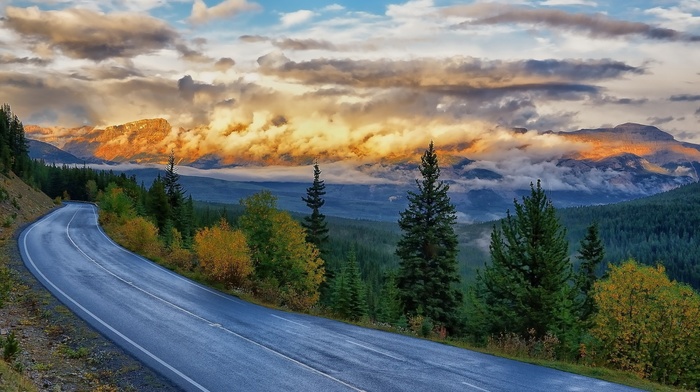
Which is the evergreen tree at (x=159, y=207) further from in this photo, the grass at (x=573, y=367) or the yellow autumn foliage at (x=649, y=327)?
the yellow autumn foliage at (x=649, y=327)

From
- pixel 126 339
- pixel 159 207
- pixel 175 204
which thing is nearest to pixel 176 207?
pixel 175 204

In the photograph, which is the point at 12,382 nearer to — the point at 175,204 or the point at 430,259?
the point at 430,259

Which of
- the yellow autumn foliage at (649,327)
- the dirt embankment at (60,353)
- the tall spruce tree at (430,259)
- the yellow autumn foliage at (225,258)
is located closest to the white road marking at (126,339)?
the dirt embankment at (60,353)

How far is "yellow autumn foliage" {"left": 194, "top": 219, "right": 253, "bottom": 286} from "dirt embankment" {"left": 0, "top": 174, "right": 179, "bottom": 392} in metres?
9.98

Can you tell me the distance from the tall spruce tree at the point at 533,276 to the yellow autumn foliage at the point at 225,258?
17.6 m

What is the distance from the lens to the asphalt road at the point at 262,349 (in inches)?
632

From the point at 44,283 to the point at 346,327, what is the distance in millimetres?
18591

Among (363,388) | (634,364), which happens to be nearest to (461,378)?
(363,388)

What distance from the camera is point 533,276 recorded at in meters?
38.1

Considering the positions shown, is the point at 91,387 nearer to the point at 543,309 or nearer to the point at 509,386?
the point at 509,386

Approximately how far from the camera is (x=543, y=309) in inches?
1444

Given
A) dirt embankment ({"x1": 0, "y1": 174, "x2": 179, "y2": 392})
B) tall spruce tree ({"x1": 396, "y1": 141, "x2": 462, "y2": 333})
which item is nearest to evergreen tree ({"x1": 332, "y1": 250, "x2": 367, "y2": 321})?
tall spruce tree ({"x1": 396, "y1": 141, "x2": 462, "y2": 333})

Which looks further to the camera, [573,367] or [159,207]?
[159,207]

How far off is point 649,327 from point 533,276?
25.7 feet
